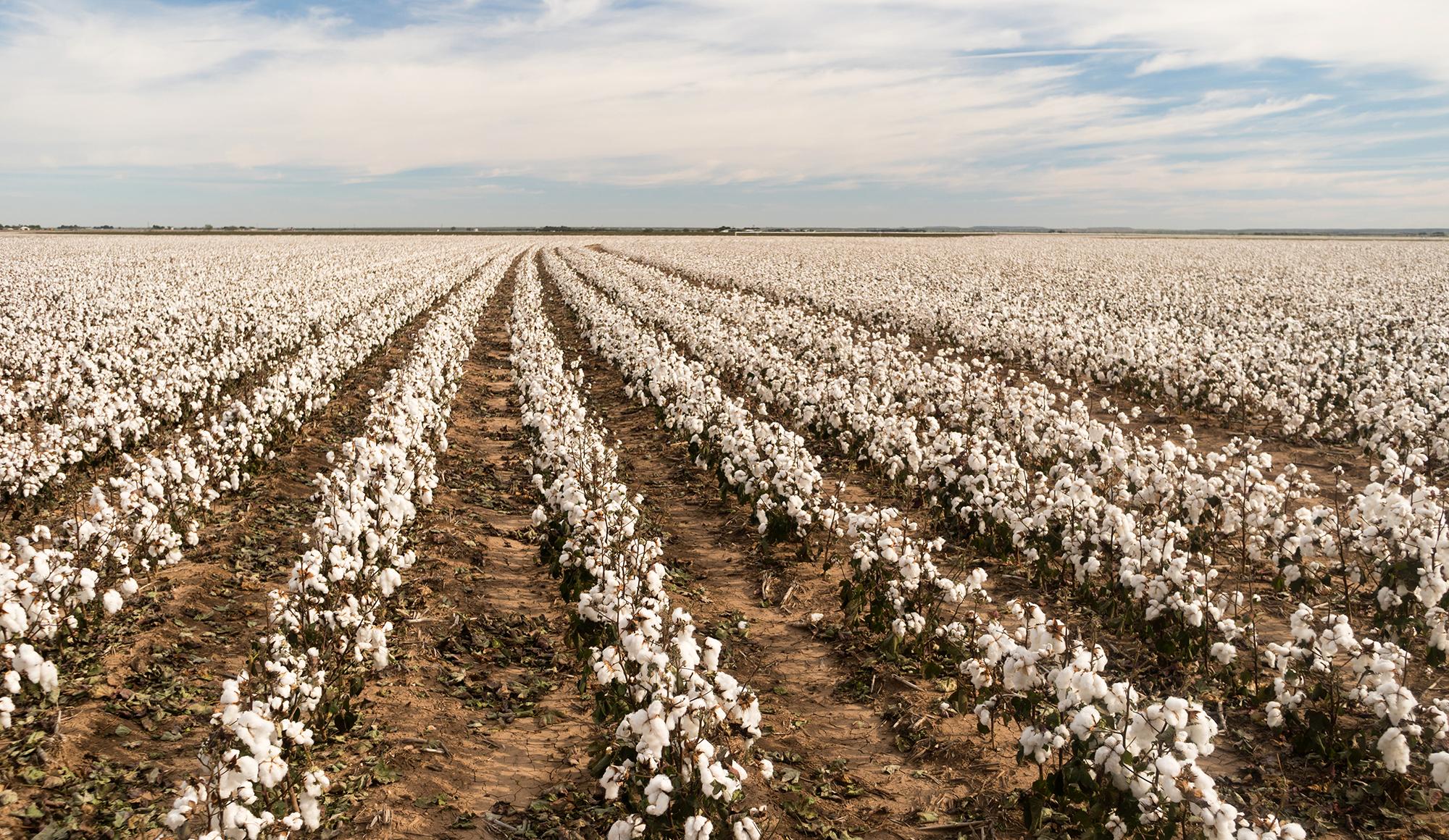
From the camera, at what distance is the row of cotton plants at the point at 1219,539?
19.3 ft

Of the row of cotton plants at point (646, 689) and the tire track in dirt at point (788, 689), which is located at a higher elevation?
the row of cotton plants at point (646, 689)

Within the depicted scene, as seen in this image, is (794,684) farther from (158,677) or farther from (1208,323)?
(1208,323)

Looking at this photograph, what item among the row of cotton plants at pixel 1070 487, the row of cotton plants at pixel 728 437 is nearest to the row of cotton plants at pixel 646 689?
the row of cotton plants at pixel 728 437

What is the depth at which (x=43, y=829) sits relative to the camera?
4758 mm

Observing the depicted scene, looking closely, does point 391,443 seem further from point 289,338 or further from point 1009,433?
point 289,338

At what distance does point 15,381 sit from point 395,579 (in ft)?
53.0

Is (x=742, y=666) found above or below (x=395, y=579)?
below

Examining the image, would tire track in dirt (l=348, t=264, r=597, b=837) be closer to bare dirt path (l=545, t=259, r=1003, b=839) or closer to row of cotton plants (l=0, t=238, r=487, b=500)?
bare dirt path (l=545, t=259, r=1003, b=839)

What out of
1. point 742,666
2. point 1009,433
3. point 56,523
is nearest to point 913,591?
point 742,666

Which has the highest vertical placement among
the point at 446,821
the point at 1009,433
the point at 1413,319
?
the point at 1413,319

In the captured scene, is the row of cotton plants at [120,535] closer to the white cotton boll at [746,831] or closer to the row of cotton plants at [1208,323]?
the white cotton boll at [746,831]

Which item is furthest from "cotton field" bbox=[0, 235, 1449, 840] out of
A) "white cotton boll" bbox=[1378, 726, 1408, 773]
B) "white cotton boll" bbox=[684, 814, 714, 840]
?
"white cotton boll" bbox=[684, 814, 714, 840]

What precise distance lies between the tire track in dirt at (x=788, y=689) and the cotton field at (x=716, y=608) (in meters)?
0.03

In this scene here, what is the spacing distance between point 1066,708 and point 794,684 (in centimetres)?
261
